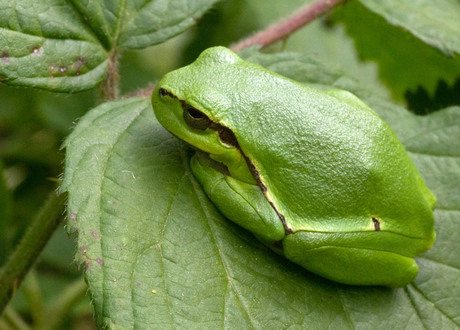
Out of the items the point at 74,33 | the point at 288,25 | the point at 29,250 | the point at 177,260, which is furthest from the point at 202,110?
the point at 288,25

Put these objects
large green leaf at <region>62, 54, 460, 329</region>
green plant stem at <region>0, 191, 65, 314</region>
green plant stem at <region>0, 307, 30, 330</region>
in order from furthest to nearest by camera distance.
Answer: green plant stem at <region>0, 307, 30, 330</region> → green plant stem at <region>0, 191, 65, 314</region> → large green leaf at <region>62, 54, 460, 329</region>

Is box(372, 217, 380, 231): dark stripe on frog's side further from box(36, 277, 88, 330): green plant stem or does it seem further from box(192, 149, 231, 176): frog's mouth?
box(36, 277, 88, 330): green plant stem

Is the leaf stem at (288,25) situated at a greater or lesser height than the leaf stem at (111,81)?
greater

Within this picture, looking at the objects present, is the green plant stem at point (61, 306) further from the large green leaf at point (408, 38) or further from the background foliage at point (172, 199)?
the large green leaf at point (408, 38)

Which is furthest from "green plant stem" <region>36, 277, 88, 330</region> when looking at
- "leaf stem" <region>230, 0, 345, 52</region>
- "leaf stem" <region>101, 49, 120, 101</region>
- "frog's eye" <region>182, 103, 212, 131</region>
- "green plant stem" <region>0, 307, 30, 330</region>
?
"leaf stem" <region>230, 0, 345, 52</region>

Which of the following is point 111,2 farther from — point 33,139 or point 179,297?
point 33,139

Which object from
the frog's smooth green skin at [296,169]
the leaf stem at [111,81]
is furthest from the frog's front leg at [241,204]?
the leaf stem at [111,81]

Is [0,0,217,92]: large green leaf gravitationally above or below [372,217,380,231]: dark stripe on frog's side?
above
